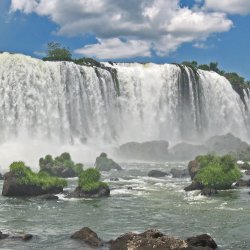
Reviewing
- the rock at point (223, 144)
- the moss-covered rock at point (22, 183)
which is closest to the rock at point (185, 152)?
the rock at point (223, 144)

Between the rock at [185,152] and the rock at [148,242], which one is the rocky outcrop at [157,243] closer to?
the rock at [148,242]

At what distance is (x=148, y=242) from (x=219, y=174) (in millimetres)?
22643

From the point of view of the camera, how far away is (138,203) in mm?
36938

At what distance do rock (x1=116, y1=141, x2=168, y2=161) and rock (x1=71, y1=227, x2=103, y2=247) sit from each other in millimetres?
54944

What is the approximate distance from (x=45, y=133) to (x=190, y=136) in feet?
101

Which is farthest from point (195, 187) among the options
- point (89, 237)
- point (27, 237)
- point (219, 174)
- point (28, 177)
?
point (27, 237)

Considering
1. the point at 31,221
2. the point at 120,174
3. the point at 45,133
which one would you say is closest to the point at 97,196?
the point at 31,221

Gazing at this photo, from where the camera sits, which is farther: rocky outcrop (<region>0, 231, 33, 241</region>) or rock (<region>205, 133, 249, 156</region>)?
rock (<region>205, 133, 249, 156</region>)

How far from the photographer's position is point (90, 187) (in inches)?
1576

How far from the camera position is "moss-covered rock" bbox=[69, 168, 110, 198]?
3997 centimetres

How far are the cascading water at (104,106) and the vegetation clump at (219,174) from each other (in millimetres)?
31824

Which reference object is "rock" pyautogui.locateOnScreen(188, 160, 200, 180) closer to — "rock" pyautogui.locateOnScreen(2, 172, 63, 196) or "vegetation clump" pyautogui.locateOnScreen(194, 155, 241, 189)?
"vegetation clump" pyautogui.locateOnScreen(194, 155, 241, 189)

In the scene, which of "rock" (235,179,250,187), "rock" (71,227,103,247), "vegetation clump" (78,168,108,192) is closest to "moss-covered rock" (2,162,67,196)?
"vegetation clump" (78,168,108,192)

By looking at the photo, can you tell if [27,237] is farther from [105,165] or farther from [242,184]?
[105,165]
